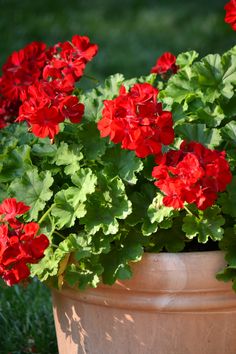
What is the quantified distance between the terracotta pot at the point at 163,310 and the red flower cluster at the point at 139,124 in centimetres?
27

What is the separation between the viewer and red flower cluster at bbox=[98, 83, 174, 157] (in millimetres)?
2027

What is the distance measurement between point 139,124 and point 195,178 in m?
0.19

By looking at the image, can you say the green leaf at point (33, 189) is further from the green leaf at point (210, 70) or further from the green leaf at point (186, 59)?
the green leaf at point (186, 59)

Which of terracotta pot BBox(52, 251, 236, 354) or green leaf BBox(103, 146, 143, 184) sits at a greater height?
green leaf BBox(103, 146, 143, 184)

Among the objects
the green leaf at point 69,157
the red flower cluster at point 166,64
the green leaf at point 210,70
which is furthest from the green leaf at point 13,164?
the red flower cluster at point 166,64

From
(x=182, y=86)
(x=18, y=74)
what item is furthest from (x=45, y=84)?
(x=18, y=74)

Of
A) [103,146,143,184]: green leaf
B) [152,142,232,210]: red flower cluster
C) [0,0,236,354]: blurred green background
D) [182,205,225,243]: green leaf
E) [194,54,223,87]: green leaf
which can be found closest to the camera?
[152,142,232,210]: red flower cluster

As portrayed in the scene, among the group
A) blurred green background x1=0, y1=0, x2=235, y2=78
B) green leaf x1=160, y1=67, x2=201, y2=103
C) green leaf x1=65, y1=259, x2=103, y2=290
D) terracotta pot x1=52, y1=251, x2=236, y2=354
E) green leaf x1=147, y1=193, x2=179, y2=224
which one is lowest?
terracotta pot x1=52, y1=251, x2=236, y2=354

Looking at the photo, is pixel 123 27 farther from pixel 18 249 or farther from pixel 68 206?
pixel 18 249

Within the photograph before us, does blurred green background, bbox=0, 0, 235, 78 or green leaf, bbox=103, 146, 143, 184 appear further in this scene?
blurred green background, bbox=0, 0, 235, 78

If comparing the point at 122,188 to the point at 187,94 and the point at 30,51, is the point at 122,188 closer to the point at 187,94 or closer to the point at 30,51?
the point at 187,94

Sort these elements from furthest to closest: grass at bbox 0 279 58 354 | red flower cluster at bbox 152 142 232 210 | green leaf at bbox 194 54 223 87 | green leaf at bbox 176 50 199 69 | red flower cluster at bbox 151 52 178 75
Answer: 1. grass at bbox 0 279 58 354
2. red flower cluster at bbox 151 52 178 75
3. green leaf at bbox 176 50 199 69
4. green leaf at bbox 194 54 223 87
5. red flower cluster at bbox 152 142 232 210

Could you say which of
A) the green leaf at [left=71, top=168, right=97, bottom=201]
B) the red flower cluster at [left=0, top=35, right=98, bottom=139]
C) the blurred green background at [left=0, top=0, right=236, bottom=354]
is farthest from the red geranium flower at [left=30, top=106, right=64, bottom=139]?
the blurred green background at [left=0, top=0, right=236, bottom=354]

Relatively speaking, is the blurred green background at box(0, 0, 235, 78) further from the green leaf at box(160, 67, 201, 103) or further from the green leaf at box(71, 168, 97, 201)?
the green leaf at box(71, 168, 97, 201)
